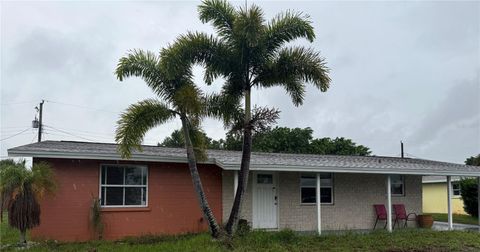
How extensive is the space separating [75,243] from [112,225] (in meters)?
1.34

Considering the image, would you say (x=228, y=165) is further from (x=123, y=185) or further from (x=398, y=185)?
(x=398, y=185)

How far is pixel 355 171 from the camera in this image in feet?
52.1

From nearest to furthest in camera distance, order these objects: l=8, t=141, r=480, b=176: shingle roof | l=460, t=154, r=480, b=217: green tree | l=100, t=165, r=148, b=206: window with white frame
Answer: l=8, t=141, r=480, b=176: shingle roof
l=100, t=165, r=148, b=206: window with white frame
l=460, t=154, r=480, b=217: green tree

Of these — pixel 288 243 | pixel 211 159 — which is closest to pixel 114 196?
pixel 211 159

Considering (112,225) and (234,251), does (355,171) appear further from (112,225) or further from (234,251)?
(112,225)

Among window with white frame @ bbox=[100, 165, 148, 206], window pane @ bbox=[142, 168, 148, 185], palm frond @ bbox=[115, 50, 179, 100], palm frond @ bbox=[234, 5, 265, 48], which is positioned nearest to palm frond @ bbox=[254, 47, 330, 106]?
palm frond @ bbox=[234, 5, 265, 48]

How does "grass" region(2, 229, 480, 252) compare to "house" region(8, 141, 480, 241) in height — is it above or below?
below

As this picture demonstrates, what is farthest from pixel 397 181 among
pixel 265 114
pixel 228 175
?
pixel 265 114

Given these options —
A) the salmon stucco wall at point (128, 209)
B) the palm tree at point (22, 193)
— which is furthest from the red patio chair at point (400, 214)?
the palm tree at point (22, 193)

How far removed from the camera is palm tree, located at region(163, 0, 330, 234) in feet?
42.4

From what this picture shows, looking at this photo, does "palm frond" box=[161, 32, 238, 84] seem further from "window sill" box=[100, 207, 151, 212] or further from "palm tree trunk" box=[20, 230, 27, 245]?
"palm tree trunk" box=[20, 230, 27, 245]

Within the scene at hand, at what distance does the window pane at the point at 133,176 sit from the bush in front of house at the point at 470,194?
1684cm

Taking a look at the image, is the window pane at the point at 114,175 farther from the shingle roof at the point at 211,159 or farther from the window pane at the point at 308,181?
the window pane at the point at 308,181

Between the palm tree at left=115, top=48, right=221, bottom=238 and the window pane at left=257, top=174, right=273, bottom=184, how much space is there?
419 cm
